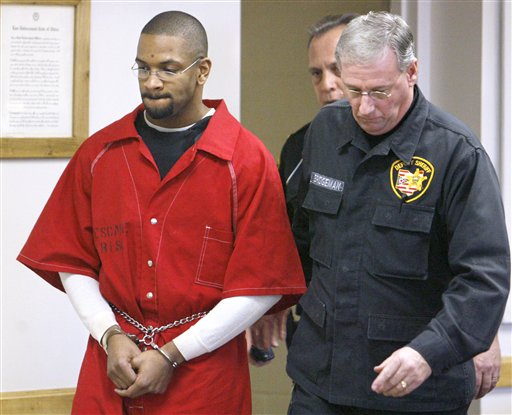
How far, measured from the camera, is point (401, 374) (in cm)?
185

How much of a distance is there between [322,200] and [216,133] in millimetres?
317

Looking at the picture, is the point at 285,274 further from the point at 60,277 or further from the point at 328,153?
the point at 60,277

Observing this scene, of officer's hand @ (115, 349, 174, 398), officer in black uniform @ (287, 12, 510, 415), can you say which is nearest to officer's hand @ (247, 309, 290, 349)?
officer in black uniform @ (287, 12, 510, 415)

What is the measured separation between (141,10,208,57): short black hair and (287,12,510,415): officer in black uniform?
0.37 metres

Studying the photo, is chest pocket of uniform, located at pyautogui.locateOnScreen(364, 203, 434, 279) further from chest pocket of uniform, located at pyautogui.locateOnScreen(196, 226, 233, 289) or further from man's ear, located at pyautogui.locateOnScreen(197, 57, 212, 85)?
man's ear, located at pyautogui.locateOnScreen(197, 57, 212, 85)

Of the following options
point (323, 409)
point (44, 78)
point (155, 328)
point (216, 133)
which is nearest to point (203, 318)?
point (155, 328)

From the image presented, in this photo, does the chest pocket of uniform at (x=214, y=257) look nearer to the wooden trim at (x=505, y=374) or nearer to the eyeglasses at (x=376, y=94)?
the eyeglasses at (x=376, y=94)

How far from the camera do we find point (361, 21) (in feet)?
6.79

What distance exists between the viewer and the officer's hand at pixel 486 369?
7.01ft

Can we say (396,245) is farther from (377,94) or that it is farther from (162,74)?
(162,74)

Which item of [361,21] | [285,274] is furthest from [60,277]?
[361,21]

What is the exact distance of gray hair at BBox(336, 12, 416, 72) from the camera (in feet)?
6.55

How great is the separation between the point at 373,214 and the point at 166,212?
0.50m

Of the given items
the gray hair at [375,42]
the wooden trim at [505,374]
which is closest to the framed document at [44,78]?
the gray hair at [375,42]
